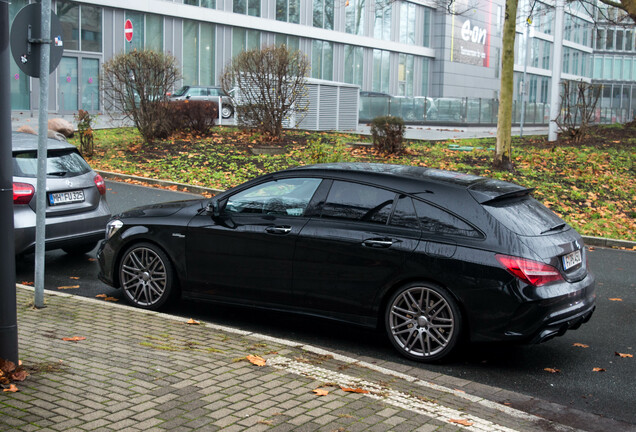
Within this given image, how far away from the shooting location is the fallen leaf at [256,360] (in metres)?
5.43

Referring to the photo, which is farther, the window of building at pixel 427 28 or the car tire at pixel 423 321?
the window of building at pixel 427 28

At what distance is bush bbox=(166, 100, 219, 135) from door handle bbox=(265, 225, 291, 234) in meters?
16.3

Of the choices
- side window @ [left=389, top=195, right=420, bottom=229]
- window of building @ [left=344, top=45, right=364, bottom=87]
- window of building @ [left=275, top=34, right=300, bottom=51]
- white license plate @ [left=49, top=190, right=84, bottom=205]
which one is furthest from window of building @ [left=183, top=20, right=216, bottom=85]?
side window @ [left=389, top=195, right=420, bottom=229]

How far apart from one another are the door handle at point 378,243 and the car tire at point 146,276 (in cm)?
199

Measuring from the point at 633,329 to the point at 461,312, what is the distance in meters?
2.38

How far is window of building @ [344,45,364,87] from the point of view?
5291 cm

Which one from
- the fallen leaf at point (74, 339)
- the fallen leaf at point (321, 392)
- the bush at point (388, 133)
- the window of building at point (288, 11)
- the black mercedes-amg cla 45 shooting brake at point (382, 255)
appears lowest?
the fallen leaf at point (321, 392)

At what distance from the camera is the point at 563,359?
255 inches

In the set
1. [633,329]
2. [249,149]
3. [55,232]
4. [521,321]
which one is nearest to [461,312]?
[521,321]

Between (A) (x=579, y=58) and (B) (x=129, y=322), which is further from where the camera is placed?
(A) (x=579, y=58)

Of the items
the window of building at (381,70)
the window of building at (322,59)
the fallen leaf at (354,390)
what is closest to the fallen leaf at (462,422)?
the fallen leaf at (354,390)

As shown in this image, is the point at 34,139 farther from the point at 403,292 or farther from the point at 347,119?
the point at 347,119

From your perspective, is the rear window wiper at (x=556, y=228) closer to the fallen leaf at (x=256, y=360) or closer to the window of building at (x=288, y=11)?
the fallen leaf at (x=256, y=360)

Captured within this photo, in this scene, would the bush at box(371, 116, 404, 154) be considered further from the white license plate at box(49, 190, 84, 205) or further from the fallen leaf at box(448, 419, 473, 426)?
the fallen leaf at box(448, 419, 473, 426)
